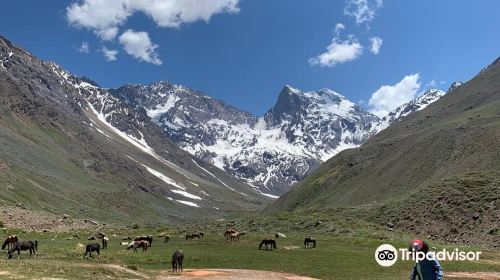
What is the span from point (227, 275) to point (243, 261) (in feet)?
43.1

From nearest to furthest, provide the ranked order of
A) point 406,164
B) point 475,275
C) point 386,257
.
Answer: point 475,275
point 386,257
point 406,164

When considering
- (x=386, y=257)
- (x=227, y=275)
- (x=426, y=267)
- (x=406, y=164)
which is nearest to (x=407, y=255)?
(x=386, y=257)

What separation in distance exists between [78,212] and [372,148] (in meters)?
116

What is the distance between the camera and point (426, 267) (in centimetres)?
2158

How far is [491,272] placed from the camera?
4659 centimetres

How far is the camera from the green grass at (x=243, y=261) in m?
39.1

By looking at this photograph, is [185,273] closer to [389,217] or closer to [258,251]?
[258,251]

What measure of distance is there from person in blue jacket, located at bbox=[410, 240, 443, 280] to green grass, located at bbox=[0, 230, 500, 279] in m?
22.2

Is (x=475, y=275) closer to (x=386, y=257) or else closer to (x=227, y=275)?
(x=386, y=257)

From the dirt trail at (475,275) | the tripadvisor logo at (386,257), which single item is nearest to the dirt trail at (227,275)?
the tripadvisor logo at (386,257)

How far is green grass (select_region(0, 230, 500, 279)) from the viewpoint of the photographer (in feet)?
128

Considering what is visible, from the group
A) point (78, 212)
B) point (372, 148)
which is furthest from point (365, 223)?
point (78, 212)

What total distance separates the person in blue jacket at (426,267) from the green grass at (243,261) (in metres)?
22.2

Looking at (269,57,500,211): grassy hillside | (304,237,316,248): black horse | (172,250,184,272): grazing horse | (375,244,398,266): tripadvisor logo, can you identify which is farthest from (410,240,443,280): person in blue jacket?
(269,57,500,211): grassy hillside
